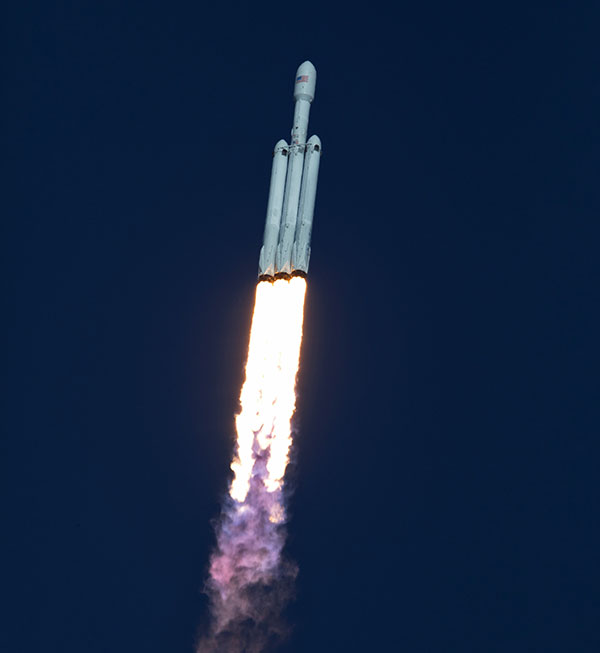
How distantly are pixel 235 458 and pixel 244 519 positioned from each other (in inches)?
109

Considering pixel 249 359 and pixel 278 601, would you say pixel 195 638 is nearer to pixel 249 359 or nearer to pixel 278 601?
pixel 278 601

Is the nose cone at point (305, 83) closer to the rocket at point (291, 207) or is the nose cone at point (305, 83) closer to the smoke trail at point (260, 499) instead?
the rocket at point (291, 207)

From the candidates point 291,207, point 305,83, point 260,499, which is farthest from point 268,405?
point 305,83

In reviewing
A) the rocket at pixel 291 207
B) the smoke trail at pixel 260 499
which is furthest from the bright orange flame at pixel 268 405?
the rocket at pixel 291 207

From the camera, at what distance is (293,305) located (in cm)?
5709

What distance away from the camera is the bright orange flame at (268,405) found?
58219 mm

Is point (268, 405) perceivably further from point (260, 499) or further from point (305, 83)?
point (305, 83)

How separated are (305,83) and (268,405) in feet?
51.3

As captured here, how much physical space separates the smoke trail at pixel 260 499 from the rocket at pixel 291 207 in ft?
3.56

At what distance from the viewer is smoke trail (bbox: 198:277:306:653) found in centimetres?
5709

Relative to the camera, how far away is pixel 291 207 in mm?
57250

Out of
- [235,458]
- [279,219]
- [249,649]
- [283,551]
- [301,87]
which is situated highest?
[301,87]

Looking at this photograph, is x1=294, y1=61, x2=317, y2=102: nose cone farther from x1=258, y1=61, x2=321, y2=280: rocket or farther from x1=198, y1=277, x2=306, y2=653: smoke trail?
x1=198, y1=277, x2=306, y2=653: smoke trail

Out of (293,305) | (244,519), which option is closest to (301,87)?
(293,305)
